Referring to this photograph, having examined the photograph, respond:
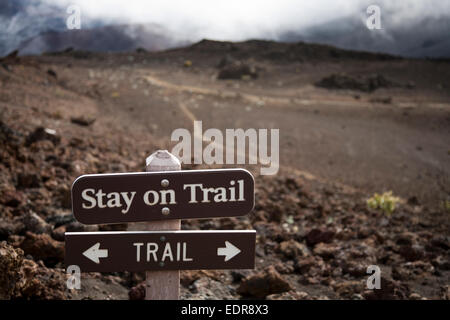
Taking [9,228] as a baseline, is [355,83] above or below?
above

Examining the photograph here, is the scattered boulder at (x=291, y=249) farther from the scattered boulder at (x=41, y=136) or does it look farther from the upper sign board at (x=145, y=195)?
the scattered boulder at (x=41, y=136)

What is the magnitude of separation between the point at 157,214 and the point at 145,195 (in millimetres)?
120

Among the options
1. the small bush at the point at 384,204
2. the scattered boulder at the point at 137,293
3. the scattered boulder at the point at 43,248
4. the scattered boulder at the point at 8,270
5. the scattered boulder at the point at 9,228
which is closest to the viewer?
the scattered boulder at the point at 8,270

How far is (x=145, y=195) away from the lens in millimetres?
2248

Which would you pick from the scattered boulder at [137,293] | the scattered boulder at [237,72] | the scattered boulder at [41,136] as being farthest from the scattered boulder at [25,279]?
the scattered boulder at [237,72]

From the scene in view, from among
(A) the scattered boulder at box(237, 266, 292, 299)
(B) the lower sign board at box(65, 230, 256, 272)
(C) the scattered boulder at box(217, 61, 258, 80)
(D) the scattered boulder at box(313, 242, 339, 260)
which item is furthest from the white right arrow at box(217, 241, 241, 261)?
(C) the scattered boulder at box(217, 61, 258, 80)

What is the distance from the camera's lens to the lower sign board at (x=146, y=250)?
2.27m

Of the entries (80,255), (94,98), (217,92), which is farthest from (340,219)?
(217,92)

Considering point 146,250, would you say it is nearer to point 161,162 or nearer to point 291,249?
point 161,162

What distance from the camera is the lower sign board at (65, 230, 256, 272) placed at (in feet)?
7.43

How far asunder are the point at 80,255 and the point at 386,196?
20.3ft

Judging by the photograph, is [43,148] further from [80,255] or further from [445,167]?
[445,167]

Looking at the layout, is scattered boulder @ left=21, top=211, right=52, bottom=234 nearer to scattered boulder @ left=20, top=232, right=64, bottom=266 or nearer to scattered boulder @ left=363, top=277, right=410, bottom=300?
scattered boulder @ left=20, top=232, right=64, bottom=266

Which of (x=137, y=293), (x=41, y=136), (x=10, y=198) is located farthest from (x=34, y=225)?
(x=41, y=136)
